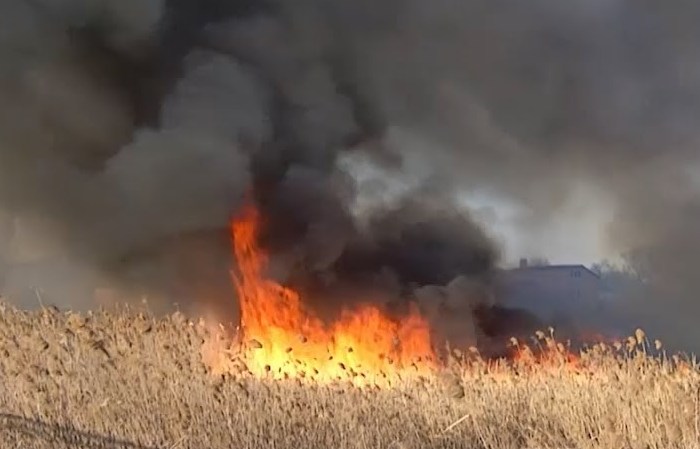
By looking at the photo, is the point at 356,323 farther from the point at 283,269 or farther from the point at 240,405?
the point at 240,405

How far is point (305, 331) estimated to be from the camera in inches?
592

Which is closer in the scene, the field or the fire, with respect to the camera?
the field

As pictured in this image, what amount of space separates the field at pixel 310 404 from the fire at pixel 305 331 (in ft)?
4.94

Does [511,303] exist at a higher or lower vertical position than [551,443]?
higher

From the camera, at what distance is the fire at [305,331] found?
13391 mm

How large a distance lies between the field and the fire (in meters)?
1.51

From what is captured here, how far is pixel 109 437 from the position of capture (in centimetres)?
949

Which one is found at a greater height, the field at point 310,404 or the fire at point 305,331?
the fire at point 305,331

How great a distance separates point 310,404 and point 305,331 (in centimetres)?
476

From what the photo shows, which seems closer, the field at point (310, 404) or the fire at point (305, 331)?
the field at point (310, 404)

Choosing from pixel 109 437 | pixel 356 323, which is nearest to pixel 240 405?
pixel 109 437

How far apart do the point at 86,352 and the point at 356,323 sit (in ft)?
15.9

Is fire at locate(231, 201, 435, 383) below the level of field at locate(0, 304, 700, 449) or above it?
above

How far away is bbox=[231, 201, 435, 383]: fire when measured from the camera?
13.4 m
